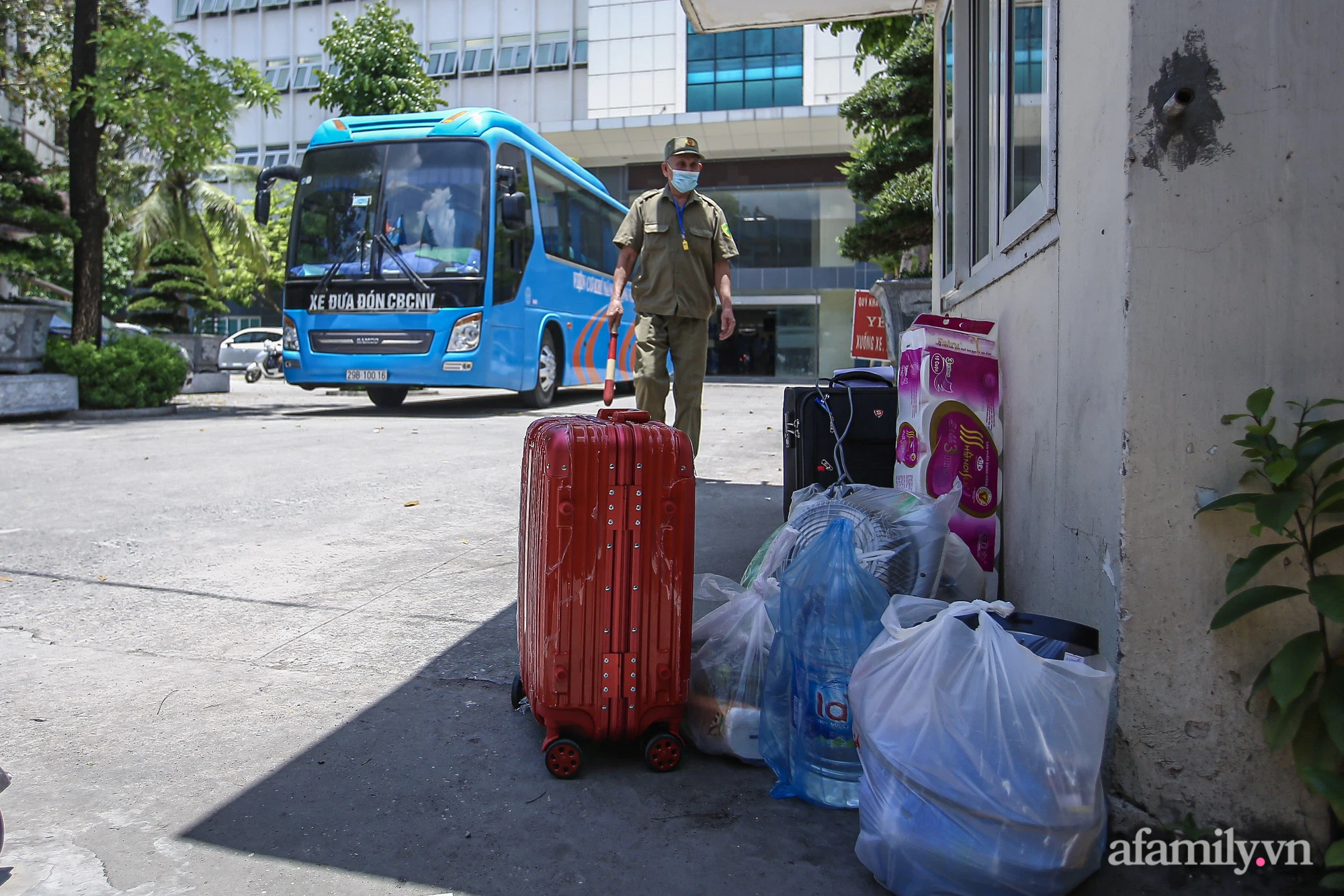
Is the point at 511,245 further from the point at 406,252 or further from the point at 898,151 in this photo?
the point at 898,151

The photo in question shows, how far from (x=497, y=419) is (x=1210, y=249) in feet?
33.3

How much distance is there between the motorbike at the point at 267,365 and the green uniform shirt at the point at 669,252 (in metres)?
23.3

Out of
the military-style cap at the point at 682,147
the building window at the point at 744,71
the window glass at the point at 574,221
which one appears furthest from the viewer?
the building window at the point at 744,71

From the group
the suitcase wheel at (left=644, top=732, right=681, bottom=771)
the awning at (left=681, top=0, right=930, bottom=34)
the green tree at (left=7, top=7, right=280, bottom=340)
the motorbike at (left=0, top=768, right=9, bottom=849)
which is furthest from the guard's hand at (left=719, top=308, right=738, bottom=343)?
the green tree at (left=7, top=7, right=280, bottom=340)

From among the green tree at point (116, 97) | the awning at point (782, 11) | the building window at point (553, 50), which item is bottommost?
the awning at point (782, 11)

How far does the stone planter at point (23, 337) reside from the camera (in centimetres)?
1162

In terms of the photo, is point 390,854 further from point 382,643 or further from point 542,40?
point 542,40

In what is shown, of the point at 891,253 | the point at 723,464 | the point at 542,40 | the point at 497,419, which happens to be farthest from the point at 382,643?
the point at 542,40

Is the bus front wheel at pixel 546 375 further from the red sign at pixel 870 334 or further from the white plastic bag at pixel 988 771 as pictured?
Result: the white plastic bag at pixel 988 771

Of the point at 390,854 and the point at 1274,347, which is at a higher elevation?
the point at 1274,347

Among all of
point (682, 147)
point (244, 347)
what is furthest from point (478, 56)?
point (682, 147)

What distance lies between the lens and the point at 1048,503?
2.65 meters

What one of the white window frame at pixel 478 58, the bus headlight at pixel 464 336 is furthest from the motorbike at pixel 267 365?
the bus headlight at pixel 464 336

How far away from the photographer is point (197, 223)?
3123cm
